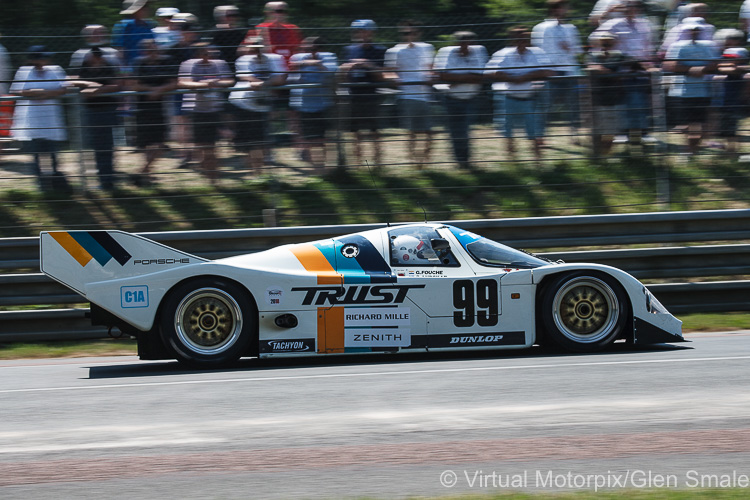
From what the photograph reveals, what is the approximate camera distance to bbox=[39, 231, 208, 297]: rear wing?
25.9 feet

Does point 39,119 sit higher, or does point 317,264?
point 39,119

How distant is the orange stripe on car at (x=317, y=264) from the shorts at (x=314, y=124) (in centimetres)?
297

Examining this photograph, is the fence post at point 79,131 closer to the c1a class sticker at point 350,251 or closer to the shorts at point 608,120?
the c1a class sticker at point 350,251

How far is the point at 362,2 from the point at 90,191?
336 inches

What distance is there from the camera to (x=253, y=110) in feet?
34.8

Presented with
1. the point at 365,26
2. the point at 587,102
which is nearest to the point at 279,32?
the point at 365,26

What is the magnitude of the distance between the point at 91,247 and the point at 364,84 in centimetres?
419

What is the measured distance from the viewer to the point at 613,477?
449cm

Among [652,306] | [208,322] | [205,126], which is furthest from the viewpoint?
[205,126]

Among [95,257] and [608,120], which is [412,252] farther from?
[608,120]

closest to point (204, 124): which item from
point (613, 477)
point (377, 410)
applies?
point (377, 410)

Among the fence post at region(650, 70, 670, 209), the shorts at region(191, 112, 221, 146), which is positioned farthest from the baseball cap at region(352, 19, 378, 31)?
the fence post at region(650, 70, 670, 209)

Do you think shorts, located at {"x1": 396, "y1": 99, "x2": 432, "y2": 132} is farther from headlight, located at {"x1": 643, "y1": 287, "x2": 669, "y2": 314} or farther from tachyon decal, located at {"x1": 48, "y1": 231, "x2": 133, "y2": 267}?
tachyon decal, located at {"x1": 48, "y1": 231, "x2": 133, "y2": 267}

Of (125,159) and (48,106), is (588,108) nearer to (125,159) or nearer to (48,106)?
(125,159)
